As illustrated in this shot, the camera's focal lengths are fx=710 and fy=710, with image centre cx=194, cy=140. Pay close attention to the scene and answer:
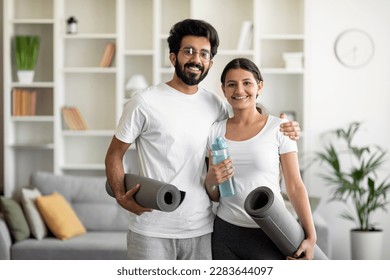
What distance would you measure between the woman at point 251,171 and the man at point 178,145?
0.25 ft

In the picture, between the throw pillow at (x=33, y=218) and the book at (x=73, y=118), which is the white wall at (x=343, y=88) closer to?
the book at (x=73, y=118)

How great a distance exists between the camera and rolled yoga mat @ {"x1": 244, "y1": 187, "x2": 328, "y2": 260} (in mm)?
1812

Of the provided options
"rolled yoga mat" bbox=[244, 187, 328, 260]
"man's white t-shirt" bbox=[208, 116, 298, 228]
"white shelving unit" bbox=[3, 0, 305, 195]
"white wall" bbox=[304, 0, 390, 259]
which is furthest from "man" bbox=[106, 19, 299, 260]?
"white wall" bbox=[304, 0, 390, 259]

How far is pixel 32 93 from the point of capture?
4.73m

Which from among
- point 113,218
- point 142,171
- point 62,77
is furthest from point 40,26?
point 142,171

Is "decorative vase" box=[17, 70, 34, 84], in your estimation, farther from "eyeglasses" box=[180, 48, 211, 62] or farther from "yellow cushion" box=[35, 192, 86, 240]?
"eyeglasses" box=[180, 48, 211, 62]

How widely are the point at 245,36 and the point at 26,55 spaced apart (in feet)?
4.70

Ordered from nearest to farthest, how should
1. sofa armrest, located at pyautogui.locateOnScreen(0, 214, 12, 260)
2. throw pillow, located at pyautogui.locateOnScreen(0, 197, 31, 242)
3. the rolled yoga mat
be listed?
the rolled yoga mat → sofa armrest, located at pyautogui.locateOnScreen(0, 214, 12, 260) → throw pillow, located at pyautogui.locateOnScreen(0, 197, 31, 242)

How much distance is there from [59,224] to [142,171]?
2.05 metres

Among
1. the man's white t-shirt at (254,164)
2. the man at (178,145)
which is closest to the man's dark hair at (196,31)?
the man at (178,145)

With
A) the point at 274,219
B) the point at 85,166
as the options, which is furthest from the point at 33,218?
the point at 274,219

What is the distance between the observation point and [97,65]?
190 inches

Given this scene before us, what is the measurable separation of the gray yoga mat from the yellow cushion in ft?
7.12

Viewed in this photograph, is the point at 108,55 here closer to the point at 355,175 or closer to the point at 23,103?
the point at 23,103
